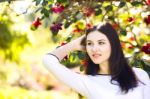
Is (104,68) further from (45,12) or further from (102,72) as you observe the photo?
(45,12)

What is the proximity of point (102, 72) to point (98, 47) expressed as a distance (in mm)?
148

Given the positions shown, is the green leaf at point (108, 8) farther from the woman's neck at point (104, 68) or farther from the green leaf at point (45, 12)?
the woman's neck at point (104, 68)

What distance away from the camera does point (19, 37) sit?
10.5 metres

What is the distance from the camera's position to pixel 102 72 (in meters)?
3.15

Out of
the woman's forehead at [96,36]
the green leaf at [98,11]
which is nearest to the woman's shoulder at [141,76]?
the woman's forehead at [96,36]

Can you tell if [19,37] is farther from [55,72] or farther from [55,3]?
[55,72]

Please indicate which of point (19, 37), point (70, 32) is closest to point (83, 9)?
point (70, 32)

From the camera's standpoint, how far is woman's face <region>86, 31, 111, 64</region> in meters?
3.09

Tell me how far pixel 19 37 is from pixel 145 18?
248 inches

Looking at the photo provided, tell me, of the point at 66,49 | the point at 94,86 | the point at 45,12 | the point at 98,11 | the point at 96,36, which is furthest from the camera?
the point at 98,11

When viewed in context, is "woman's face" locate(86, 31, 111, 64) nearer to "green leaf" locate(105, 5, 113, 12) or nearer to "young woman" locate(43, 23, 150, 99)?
"young woman" locate(43, 23, 150, 99)

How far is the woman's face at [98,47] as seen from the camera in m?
3.09

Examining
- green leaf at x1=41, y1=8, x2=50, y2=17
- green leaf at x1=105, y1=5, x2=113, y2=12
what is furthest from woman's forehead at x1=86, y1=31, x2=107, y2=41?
green leaf at x1=105, y1=5, x2=113, y2=12

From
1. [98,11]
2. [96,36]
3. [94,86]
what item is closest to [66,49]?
[96,36]
